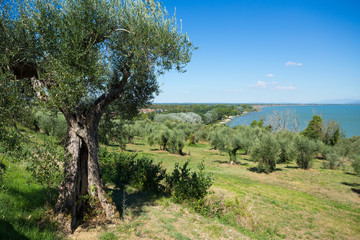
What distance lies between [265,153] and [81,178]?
3031 cm

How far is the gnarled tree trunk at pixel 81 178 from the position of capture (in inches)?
261

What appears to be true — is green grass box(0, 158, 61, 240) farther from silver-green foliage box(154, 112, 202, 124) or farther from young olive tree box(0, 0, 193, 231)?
silver-green foliage box(154, 112, 202, 124)

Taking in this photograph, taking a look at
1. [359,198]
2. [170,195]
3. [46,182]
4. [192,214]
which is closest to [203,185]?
[192,214]

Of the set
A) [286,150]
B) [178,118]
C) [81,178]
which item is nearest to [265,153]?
[286,150]

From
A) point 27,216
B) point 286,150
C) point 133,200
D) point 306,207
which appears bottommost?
point 286,150

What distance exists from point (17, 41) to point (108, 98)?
3406 millimetres

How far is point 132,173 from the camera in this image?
12.8 meters

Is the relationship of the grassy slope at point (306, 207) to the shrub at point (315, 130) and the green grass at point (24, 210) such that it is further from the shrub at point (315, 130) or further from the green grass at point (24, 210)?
the shrub at point (315, 130)

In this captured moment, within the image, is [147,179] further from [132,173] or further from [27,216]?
[27,216]

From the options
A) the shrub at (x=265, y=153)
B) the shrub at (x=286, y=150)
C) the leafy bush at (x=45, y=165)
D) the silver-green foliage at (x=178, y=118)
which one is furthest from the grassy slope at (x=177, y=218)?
the silver-green foliage at (x=178, y=118)

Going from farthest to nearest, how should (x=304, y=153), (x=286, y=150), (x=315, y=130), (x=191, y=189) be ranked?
(x=315, y=130) → (x=286, y=150) → (x=304, y=153) → (x=191, y=189)

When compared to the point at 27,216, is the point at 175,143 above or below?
below

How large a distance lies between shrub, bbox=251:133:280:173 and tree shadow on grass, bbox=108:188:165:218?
25.1 m

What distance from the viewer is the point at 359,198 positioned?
21250mm
